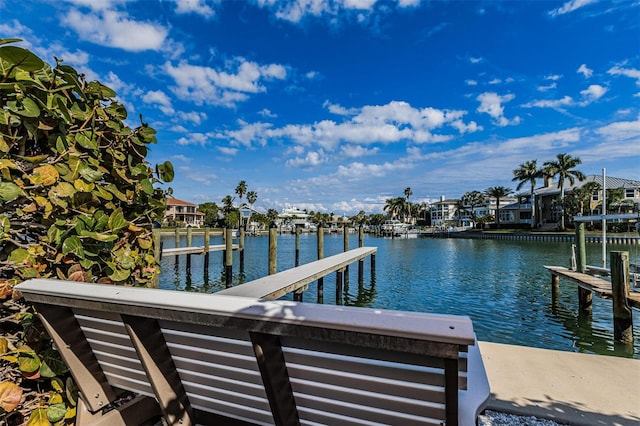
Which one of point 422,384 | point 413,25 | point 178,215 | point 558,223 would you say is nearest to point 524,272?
point 413,25

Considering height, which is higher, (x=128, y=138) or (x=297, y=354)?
(x=128, y=138)

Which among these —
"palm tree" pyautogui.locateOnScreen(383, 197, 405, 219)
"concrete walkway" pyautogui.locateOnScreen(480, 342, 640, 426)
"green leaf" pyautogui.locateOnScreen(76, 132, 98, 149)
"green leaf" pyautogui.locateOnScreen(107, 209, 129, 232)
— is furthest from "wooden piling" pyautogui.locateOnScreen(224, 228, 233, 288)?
"palm tree" pyautogui.locateOnScreen(383, 197, 405, 219)

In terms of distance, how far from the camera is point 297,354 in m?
1.09

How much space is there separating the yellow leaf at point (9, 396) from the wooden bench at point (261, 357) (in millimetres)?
206

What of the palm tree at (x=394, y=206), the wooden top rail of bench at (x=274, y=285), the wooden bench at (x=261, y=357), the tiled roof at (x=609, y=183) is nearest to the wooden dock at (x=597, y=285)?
the wooden top rail of bench at (x=274, y=285)

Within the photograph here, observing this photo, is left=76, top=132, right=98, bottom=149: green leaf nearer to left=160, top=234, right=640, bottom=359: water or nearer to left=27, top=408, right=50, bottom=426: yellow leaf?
left=27, top=408, right=50, bottom=426: yellow leaf

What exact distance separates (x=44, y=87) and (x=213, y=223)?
73476 millimetres

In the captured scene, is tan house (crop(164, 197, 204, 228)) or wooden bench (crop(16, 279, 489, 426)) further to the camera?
tan house (crop(164, 197, 204, 228))

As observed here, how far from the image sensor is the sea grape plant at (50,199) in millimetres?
1446

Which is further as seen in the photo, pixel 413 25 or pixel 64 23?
pixel 413 25

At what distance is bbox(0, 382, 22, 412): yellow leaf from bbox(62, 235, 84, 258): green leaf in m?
0.62

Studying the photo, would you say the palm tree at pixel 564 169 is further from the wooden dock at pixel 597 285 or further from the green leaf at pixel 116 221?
the green leaf at pixel 116 221

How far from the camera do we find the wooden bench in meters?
0.87

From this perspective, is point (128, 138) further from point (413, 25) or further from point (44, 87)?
point (413, 25)
